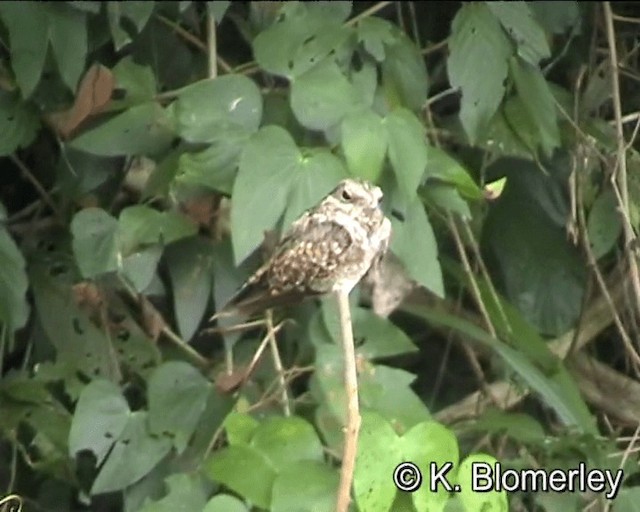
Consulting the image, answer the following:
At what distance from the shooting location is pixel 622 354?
5.53 feet

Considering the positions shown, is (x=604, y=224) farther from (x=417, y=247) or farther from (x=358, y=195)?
(x=358, y=195)

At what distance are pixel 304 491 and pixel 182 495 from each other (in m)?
0.16

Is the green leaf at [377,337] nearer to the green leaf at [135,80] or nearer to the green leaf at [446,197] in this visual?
the green leaf at [446,197]

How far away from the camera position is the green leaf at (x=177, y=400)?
1332 millimetres

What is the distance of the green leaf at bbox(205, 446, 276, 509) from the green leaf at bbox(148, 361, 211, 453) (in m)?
0.15

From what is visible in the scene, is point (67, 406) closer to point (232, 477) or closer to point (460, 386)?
point (232, 477)

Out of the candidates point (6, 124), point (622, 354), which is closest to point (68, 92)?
point (6, 124)

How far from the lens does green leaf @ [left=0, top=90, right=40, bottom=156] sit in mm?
1333

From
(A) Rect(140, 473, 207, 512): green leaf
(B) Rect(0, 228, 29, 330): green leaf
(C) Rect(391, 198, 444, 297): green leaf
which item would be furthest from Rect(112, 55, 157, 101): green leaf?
(A) Rect(140, 473, 207, 512): green leaf

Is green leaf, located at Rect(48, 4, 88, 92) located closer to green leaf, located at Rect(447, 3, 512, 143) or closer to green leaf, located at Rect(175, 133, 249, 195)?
green leaf, located at Rect(175, 133, 249, 195)

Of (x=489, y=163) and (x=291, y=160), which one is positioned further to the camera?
(x=489, y=163)

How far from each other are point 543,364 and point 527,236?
0.78 ft

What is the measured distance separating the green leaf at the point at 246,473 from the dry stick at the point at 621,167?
0.51 m

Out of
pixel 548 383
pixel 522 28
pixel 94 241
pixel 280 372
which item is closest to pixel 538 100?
pixel 522 28
